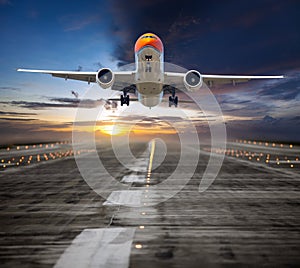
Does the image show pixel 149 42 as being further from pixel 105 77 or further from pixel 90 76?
pixel 90 76

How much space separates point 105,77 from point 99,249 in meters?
20.6

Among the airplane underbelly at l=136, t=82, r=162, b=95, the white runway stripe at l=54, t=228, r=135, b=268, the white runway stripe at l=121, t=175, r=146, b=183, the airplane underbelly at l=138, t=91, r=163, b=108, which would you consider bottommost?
the white runway stripe at l=54, t=228, r=135, b=268

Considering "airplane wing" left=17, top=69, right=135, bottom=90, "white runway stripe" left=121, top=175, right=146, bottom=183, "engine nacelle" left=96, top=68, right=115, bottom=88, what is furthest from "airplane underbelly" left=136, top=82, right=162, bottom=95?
"white runway stripe" left=121, top=175, right=146, bottom=183

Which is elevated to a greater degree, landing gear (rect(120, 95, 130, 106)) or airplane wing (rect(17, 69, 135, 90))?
airplane wing (rect(17, 69, 135, 90))

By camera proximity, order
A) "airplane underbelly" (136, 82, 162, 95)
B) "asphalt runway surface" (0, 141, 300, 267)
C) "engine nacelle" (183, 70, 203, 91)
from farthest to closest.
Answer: "airplane underbelly" (136, 82, 162, 95) → "engine nacelle" (183, 70, 203, 91) → "asphalt runway surface" (0, 141, 300, 267)

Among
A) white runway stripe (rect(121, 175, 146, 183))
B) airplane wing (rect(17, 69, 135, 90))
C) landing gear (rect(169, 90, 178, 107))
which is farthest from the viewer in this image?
landing gear (rect(169, 90, 178, 107))

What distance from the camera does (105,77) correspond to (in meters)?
24.8

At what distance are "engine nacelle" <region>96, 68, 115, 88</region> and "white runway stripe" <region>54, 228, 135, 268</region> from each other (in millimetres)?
19028

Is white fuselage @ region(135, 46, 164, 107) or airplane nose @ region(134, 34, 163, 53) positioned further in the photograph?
airplane nose @ region(134, 34, 163, 53)

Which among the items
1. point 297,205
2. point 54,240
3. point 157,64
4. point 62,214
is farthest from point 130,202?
point 157,64

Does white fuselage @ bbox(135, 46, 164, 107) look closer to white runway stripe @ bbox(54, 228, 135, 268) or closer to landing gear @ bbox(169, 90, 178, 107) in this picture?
landing gear @ bbox(169, 90, 178, 107)

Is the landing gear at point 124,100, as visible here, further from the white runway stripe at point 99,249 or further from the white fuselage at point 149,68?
the white runway stripe at point 99,249

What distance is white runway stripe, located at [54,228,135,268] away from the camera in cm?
544

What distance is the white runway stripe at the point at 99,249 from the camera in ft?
17.9
